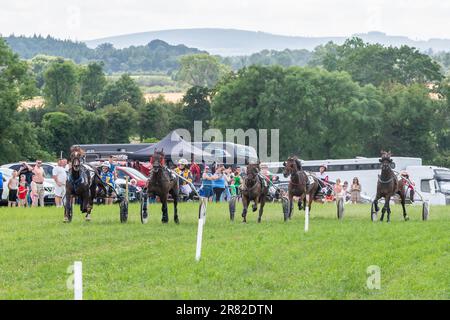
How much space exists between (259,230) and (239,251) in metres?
5.99

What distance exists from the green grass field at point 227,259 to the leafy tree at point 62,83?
108 metres

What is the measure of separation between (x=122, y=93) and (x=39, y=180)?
321 ft

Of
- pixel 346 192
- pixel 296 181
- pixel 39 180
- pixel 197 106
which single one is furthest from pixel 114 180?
pixel 197 106

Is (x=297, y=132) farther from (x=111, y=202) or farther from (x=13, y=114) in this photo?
(x=111, y=202)

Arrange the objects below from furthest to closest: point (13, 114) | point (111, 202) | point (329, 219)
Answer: point (13, 114), point (111, 202), point (329, 219)

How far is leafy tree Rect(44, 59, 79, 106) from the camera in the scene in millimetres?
138125

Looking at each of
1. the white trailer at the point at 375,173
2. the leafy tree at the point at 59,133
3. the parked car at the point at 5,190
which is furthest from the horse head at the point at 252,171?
the leafy tree at the point at 59,133

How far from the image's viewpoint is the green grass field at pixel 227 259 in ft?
53.9

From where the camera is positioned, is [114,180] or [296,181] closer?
[296,181]

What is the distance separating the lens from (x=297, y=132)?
9544 cm

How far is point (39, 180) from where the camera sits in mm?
41312

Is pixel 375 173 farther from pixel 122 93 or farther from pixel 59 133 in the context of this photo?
pixel 122 93

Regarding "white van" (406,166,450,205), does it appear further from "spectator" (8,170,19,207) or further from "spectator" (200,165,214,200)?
"spectator" (8,170,19,207)
